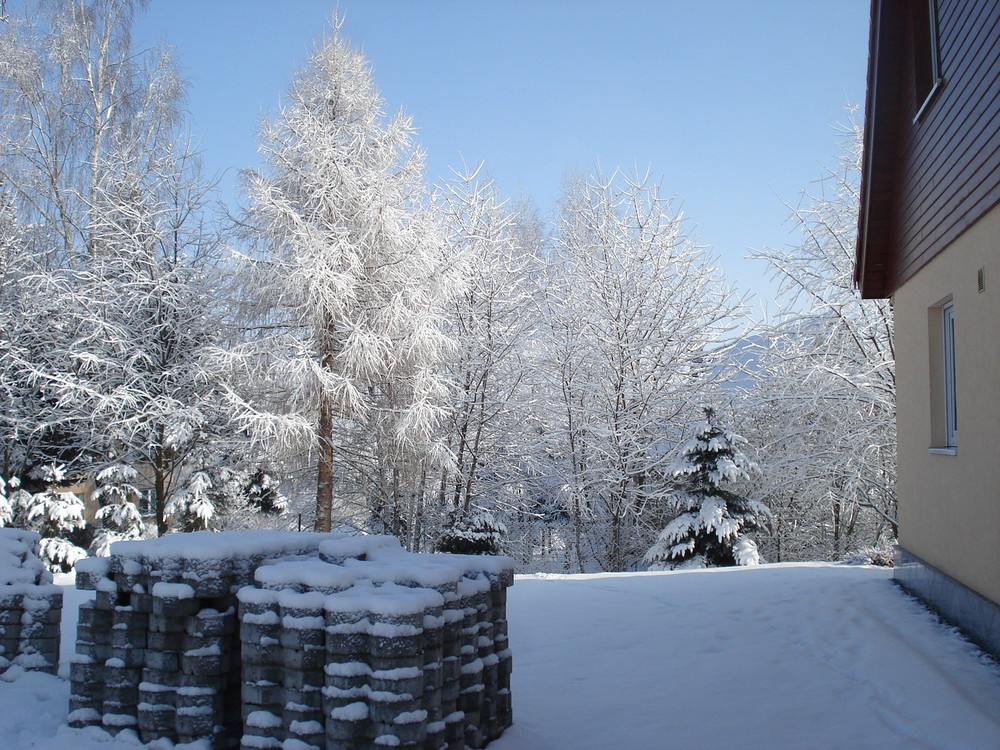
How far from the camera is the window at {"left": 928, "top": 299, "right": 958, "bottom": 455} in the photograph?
6777mm

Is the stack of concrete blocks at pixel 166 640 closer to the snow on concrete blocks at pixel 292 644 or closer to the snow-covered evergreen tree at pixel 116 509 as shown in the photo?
the snow on concrete blocks at pixel 292 644

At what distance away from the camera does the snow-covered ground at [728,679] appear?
12.9 feet

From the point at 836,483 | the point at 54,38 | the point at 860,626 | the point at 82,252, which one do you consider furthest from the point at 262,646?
the point at 54,38

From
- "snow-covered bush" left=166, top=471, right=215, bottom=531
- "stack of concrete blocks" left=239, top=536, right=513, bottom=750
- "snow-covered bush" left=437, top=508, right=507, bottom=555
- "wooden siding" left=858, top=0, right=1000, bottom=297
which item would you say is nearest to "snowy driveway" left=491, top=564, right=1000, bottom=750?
"stack of concrete blocks" left=239, top=536, right=513, bottom=750

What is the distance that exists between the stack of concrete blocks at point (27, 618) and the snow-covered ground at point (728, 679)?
18 cm

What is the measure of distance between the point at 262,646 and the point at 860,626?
16.0 feet

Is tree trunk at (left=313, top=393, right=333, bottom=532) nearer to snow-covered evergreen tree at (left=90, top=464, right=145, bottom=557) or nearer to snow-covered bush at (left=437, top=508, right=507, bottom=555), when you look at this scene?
snow-covered bush at (left=437, top=508, right=507, bottom=555)

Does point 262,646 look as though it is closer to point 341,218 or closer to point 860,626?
point 860,626

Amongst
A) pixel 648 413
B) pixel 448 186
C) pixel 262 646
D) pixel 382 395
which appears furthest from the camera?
pixel 448 186

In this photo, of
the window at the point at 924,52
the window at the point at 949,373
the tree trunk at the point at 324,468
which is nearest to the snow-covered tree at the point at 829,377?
the window at the point at 949,373

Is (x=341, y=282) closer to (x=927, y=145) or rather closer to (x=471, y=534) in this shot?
(x=471, y=534)

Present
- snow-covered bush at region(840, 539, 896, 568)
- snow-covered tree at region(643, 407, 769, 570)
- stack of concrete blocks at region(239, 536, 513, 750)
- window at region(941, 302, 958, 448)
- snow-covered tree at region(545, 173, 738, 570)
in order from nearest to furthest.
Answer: stack of concrete blocks at region(239, 536, 513, 750) < window at region(941, 302, 958, 448) < snow-covered bush at region(840, 539, 896, 568) < snow-covered tree at region(643, 407, 769, 570) < snow-covered tree at region(545, 173, 738, 570)

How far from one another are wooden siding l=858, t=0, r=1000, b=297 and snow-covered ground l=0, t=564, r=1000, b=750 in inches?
125

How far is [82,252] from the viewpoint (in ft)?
56.1
